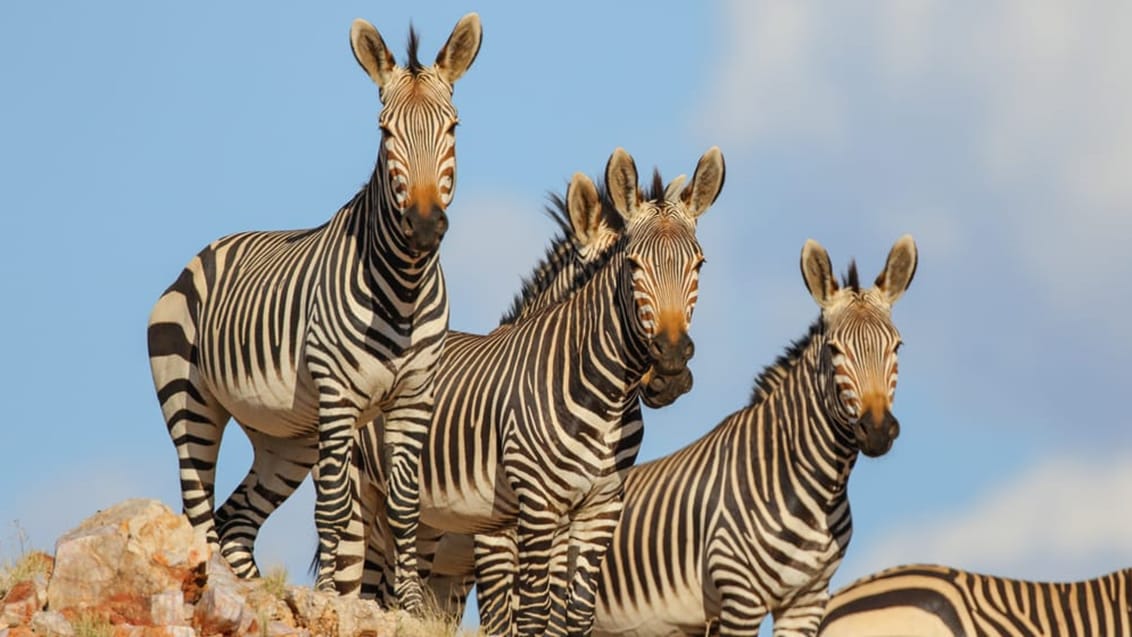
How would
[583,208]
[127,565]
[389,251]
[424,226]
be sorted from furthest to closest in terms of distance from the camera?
[583,208]
[389,251]
[424,226]
[127,565]

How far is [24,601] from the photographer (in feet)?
53.7

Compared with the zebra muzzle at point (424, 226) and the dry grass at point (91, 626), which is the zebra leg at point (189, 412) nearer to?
the dry grass at point (91, 626)

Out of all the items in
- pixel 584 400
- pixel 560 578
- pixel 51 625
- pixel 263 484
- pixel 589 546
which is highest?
pixel 584 400

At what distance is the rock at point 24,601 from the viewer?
16203 millimetres

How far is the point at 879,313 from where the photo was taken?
17797 mm

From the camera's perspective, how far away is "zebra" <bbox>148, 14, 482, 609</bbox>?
56.9ft

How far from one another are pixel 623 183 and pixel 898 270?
7.79 feet

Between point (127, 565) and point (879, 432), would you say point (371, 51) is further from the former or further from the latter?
point (879, 432)

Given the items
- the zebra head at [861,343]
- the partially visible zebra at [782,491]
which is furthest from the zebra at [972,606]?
the zebra head at [861,343]

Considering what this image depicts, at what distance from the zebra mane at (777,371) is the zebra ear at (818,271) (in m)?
0.51

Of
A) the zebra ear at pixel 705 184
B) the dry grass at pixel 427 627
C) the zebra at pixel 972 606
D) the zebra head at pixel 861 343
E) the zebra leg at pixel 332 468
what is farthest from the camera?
the zebra ear at pixel 705 184

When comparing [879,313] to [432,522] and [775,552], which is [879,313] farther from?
[432,522]

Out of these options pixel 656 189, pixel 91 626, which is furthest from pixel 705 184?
pixel 91 626

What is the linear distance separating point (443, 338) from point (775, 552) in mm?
3175
